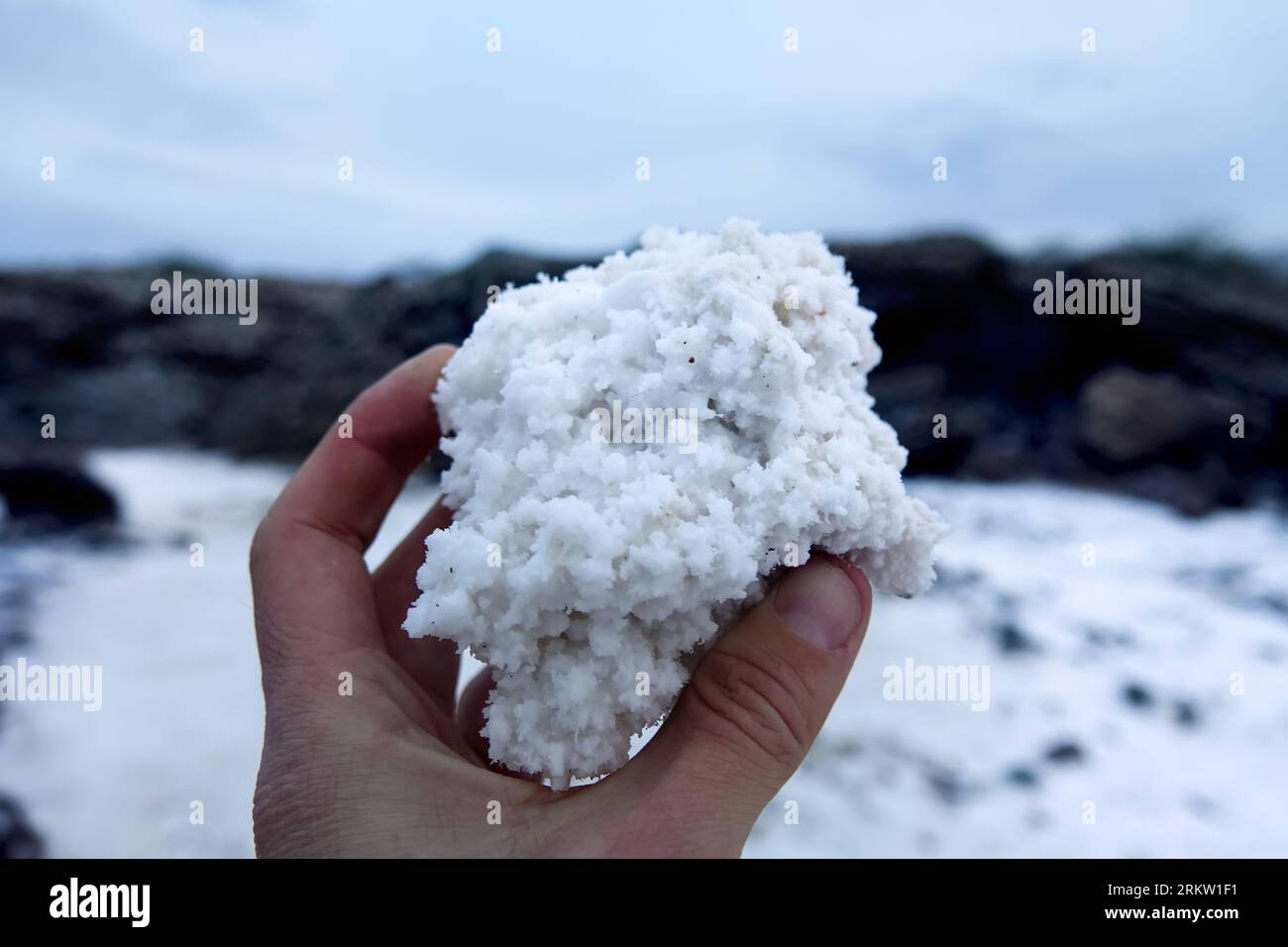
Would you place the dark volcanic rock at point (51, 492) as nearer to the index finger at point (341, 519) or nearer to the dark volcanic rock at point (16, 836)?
the dark volcanic rock at point (16, 836)

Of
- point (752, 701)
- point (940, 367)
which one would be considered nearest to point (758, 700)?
point (752, 701)

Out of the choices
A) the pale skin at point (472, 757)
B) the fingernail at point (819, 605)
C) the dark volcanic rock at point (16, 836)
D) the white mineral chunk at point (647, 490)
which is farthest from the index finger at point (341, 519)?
the dark volcanic rock at point (16, 836)

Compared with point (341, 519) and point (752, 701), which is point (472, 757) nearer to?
point (341, 519)

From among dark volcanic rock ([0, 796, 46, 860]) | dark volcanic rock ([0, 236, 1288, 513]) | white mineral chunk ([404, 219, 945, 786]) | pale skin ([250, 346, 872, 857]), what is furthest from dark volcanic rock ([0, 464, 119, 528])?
white mineral chunk ([404, 219, 945, 786])

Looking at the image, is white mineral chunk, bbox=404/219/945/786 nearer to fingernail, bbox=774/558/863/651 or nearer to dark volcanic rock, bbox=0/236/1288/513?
fingernail, bbox=774/558/863/651
